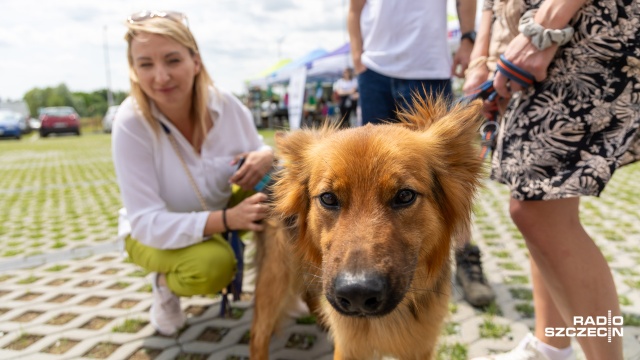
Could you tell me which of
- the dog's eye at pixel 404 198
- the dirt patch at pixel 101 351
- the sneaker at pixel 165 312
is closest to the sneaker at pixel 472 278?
the dog's eye at pixel 404 198

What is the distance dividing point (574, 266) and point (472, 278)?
175 cm

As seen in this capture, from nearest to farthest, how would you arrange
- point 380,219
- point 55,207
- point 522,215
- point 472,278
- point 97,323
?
point 380,219 → point 522,215 → point 97,323 → point 472,278 → point 55,207

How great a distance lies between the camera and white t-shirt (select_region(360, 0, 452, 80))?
3.03 meters

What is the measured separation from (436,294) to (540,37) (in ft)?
4.34

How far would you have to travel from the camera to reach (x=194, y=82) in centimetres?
324

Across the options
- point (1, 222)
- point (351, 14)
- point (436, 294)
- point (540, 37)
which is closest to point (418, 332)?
point (436, 294)

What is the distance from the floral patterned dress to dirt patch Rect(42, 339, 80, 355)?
312cm

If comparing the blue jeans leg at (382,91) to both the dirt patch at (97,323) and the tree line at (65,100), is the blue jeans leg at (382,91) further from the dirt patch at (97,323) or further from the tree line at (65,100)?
the tree line at (65,100)

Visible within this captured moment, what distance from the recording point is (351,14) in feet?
11.0

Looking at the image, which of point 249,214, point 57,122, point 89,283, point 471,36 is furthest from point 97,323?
point 57,122

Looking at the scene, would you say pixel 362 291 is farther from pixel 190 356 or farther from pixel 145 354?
pixel 145 354

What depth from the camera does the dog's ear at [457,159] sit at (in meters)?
2.08

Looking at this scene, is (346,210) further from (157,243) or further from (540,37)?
(157,243)

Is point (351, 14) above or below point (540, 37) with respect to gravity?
above
